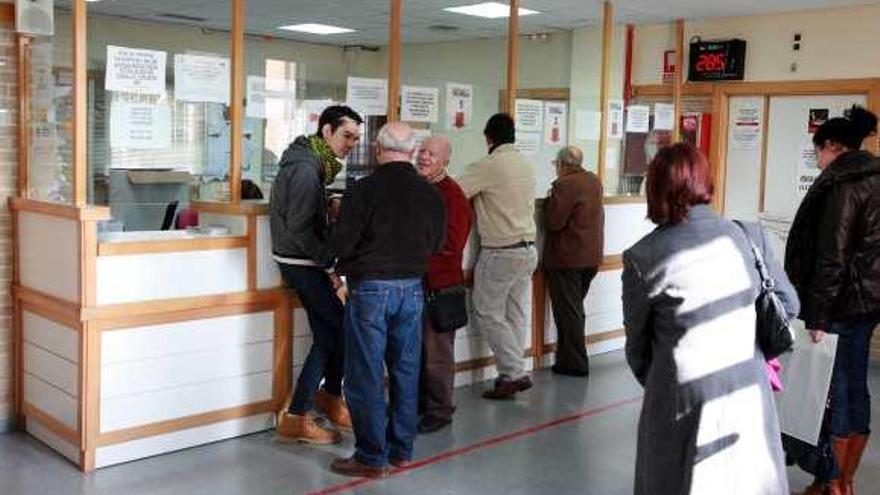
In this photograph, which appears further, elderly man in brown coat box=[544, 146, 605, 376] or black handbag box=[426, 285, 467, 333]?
elderly man in brown coat box=[544, 146, 605, 376]

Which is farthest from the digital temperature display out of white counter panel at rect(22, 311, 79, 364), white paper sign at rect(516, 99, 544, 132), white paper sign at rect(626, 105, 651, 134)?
white counter panel at rect(22, 311, 79, 364)

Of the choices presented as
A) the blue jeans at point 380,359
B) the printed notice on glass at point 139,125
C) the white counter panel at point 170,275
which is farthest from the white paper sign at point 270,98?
the blue jeans at point 380,359

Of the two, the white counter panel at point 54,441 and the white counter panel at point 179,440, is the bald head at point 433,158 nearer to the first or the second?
Answer: the white counter panel at point 179,440

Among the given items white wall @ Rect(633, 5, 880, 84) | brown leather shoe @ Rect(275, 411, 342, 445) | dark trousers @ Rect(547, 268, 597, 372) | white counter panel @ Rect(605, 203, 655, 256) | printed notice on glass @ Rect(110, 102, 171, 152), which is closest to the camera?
printed notice on glass @ Rect(110, 102, 171, 152)

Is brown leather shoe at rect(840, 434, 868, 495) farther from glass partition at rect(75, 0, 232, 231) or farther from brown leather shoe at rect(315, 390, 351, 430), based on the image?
glass partition at rect(75, 0, 232, 231)

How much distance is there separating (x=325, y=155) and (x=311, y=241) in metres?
0.41

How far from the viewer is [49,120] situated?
4.16m

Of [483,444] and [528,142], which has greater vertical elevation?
[528,142]

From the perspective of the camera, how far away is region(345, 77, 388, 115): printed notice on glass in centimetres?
492

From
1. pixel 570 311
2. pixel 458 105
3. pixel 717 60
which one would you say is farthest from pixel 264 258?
pixel 717 60

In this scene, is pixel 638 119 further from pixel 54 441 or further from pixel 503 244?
pixel 54 441

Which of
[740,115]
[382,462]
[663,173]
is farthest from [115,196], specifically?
[740,115]

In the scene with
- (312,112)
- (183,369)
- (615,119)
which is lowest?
(183,369)

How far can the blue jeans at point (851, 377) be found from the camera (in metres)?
3.46
